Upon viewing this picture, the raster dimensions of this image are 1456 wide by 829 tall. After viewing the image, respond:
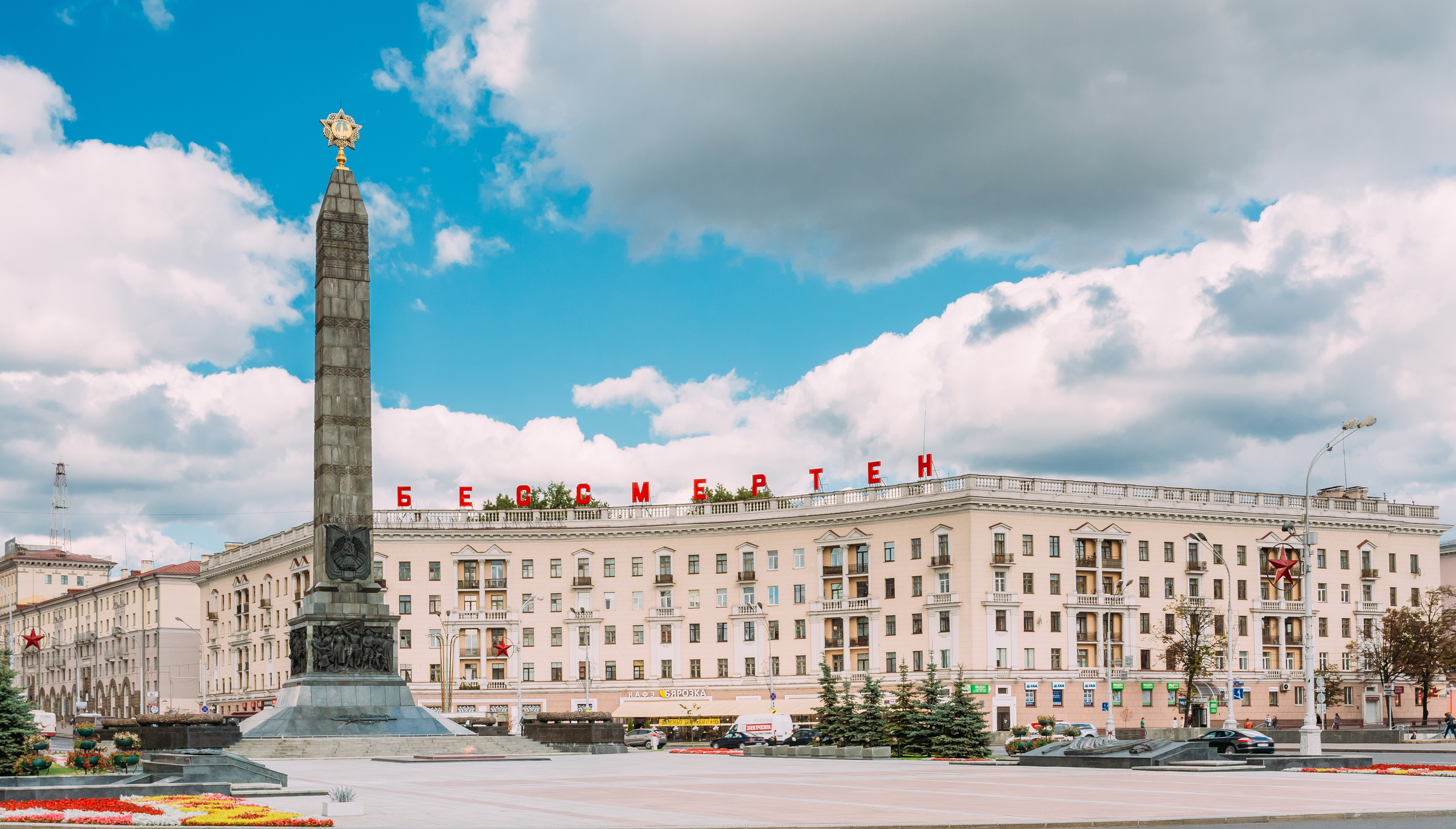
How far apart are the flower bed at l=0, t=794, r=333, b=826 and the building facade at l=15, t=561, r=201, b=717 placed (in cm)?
10363

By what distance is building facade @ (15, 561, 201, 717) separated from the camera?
137750mm

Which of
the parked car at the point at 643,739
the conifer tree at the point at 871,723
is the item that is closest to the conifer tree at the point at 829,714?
the conifer tree at the point at 871,723

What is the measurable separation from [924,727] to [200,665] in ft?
350

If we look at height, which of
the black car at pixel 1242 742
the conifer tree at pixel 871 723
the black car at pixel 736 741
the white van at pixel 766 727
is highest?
the conifer tree at pixel 871 723

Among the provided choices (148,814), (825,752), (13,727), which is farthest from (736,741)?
(148,814)

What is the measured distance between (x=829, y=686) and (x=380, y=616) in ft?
62.1

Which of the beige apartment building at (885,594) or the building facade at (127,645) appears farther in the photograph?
the building facade at (127,645)

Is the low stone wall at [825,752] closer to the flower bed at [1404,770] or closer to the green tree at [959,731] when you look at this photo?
the green tree at [959,731]

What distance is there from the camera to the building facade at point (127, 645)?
137750mm

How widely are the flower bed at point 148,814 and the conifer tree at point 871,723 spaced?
25.2 m

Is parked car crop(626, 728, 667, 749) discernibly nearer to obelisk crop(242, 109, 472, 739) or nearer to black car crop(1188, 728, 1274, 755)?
obelisk crop(242, 109, 472, 739)

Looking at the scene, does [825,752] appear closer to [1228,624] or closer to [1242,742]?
[1242,742]

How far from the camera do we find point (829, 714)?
48.7 m

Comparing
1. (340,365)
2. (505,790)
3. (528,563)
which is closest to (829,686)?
(505,790)
